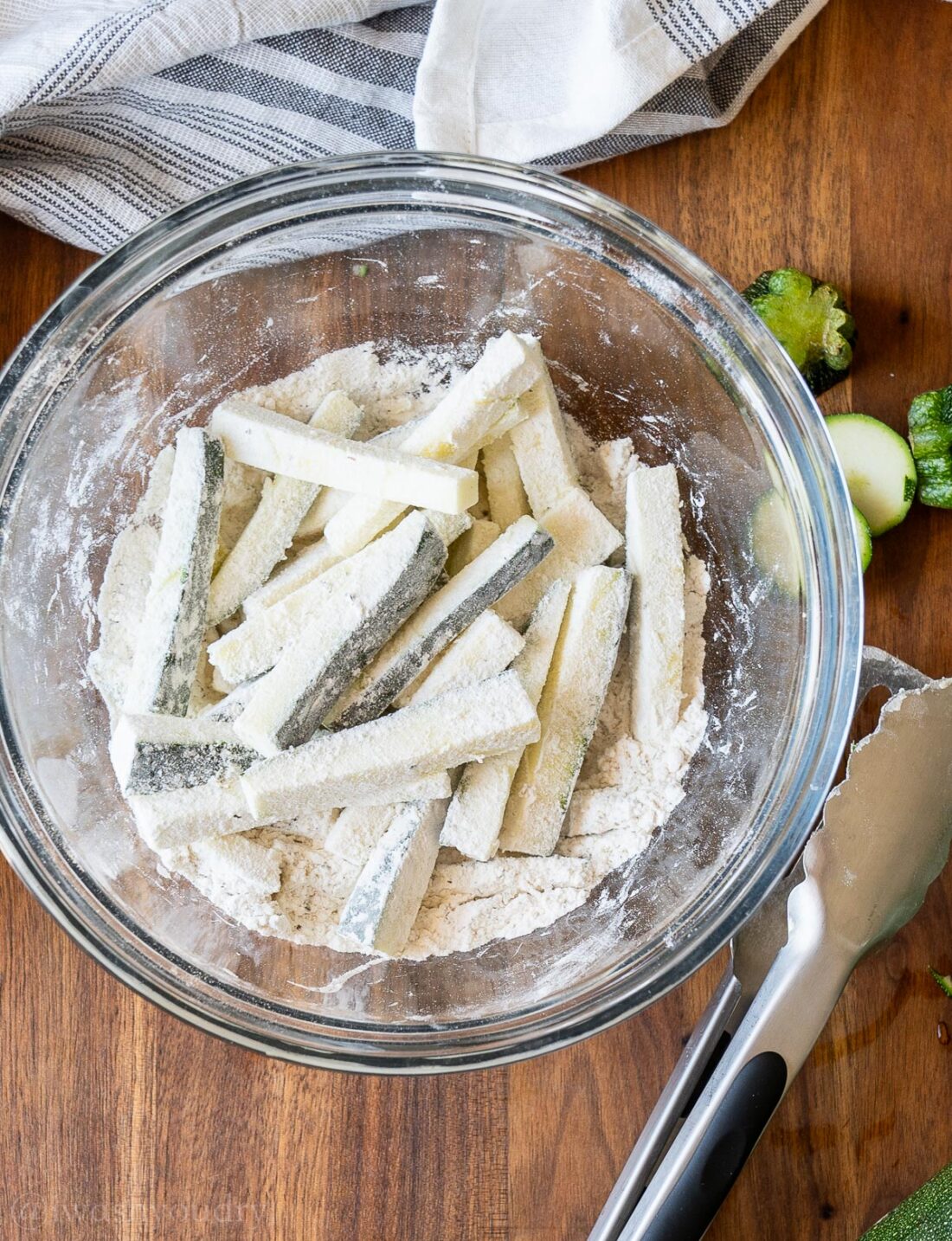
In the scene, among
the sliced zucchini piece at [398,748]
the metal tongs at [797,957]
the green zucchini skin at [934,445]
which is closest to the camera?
the sliced zucchini piece at [398,748]

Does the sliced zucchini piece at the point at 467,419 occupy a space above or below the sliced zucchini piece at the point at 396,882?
above

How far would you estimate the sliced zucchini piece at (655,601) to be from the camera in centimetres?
145

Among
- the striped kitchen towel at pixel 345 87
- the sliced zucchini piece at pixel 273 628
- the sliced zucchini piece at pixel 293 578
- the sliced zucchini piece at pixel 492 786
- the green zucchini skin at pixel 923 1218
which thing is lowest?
the green zucchini skin at pixel 923 1218

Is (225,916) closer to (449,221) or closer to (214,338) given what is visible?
(214,338)

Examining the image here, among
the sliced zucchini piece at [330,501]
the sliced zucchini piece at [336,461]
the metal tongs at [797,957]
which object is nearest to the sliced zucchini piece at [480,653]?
the sliced zucchini piece at [336,461]

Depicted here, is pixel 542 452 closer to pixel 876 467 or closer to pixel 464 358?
pixel 464 358

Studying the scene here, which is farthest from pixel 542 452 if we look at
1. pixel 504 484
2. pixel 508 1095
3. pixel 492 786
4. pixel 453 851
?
pixel 508 1095

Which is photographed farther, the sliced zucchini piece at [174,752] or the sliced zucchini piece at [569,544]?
the sliced zucchini piece at [569,544]

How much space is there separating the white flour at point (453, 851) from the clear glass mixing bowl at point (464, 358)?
1.2 inches

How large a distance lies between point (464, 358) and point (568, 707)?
0.53 m

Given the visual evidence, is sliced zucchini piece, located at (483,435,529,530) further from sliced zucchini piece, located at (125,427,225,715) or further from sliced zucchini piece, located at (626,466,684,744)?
sliced zucchini piece, located at (125,427,225,715)

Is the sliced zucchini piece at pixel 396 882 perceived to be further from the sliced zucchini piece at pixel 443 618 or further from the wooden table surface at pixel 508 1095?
the wooden table surface at pixel 508 1095

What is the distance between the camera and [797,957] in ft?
4.81

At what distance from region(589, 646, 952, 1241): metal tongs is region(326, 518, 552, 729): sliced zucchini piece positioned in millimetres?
528
